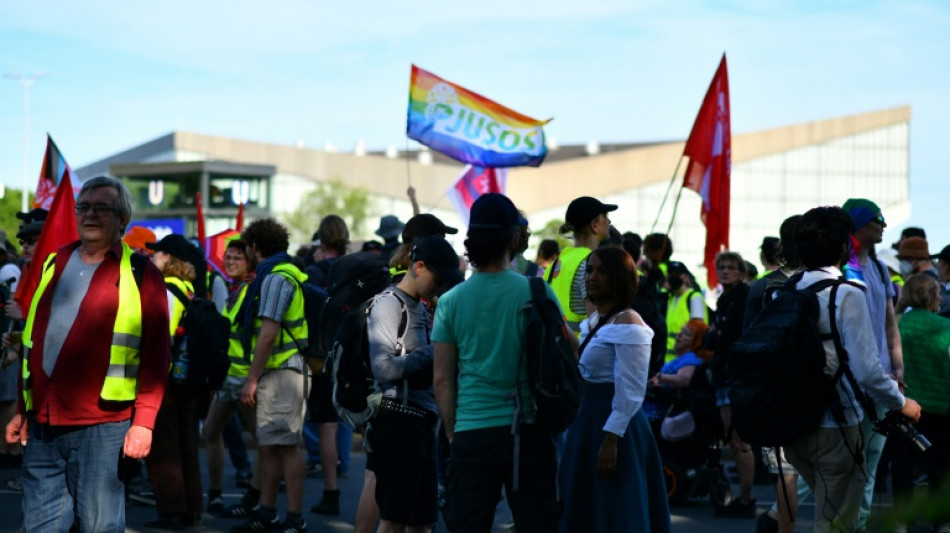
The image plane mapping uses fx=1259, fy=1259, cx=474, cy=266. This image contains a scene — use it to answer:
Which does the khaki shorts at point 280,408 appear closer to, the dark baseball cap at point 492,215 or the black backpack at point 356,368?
the black backpack at point 356,368

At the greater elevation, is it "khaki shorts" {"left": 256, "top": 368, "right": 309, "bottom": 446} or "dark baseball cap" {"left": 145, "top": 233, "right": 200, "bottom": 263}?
"dark baseball cap" {"left": 145, "top": 233, "right": 200, "bottom": 263}

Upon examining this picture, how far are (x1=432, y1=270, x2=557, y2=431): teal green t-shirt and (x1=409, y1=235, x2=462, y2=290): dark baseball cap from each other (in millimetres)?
651

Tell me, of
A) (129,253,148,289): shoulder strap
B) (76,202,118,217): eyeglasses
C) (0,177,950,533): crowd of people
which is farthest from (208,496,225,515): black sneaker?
(76,202,118,217): eyeglasses

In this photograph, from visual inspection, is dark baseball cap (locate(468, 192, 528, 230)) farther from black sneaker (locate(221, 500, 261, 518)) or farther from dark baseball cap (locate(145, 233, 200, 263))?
black sneaker (locate(221, 500, 261, 518))

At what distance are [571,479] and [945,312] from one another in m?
5.10

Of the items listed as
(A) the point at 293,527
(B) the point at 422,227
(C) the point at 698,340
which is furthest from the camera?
(C) the point at 698,340

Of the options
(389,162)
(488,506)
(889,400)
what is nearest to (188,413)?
(488,506)

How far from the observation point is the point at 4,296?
10.2 m

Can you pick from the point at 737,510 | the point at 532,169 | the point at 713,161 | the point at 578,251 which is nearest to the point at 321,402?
the point at 578,251

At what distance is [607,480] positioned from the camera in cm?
540

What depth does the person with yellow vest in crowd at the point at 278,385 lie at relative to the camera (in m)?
7.81

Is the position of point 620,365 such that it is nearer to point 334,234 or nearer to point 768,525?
point 768,525

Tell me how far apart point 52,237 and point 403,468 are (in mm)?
3586

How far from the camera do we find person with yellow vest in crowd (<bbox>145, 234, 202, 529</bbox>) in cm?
812
